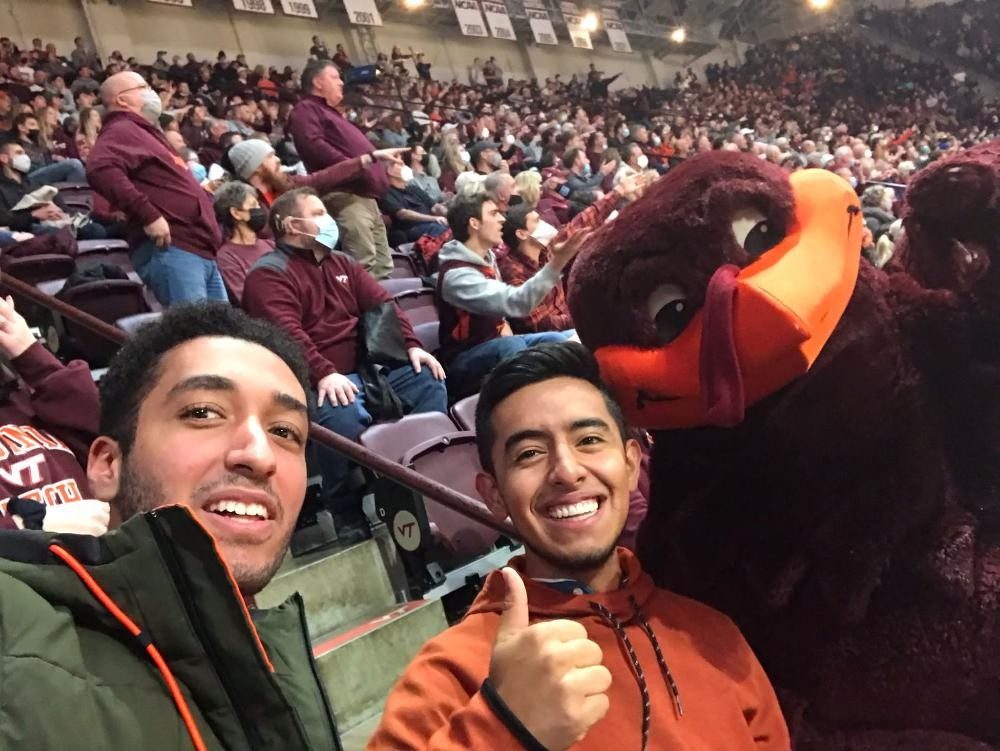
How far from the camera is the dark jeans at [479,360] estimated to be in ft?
7.84

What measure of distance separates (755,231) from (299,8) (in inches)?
423

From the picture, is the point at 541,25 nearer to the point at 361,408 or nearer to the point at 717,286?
the point at 361,408

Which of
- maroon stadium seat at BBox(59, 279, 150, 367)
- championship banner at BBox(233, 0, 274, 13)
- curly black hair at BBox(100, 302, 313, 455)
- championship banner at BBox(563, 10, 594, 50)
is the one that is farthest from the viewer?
championship banner at BBox(563, 10, 594, 50)

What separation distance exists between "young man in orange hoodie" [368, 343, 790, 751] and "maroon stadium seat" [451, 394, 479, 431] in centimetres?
117

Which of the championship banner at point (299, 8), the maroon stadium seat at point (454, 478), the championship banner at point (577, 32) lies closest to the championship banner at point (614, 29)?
the championship banner at point (577, 32)

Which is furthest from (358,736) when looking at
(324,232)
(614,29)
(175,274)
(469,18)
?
(614,29)

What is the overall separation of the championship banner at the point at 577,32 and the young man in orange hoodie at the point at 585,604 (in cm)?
1397

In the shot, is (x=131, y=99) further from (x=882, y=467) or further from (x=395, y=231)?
(x=882, y=467)

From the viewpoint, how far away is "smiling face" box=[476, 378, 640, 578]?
3.15 ft

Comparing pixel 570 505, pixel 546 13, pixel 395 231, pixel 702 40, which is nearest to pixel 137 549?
pixel 570 505

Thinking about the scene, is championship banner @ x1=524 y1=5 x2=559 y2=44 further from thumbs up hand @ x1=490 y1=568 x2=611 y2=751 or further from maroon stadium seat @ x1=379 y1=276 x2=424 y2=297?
thumbs up hand @ x1=490 y1=568 x2=611 y2=751

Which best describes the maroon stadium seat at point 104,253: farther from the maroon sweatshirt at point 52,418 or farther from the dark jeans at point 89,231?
the maroon sweatshirt at point 52,418

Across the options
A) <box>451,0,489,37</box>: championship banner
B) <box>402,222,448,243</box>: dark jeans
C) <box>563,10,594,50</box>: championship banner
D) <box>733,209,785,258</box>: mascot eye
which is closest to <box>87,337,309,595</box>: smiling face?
<box>733,209,785,258</box>: mascot eye

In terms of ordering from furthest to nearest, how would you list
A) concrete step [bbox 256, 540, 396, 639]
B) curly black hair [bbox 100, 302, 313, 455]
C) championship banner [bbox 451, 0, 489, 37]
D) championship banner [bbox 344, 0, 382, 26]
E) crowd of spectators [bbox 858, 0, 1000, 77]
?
championship banner [bbox 451, 0, 489, 37], crowd of spectators [bbox 858, 0, 1000, 77], championship banner [bbox 344, 0, 382, 26], concrete step [bbox 256, 540, 396, 639], curly black hair [bbox 100, 302, 313, 455]
